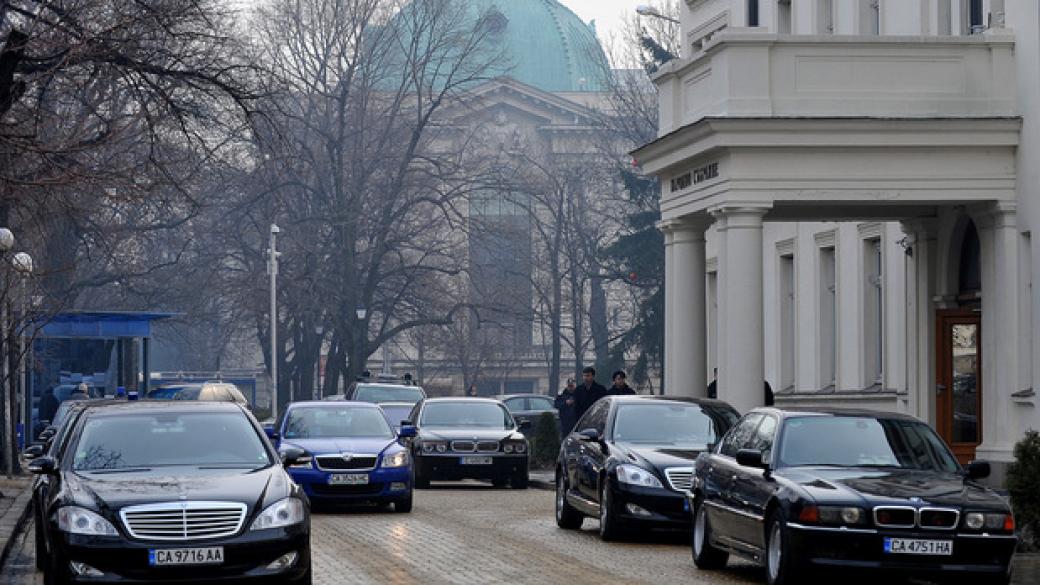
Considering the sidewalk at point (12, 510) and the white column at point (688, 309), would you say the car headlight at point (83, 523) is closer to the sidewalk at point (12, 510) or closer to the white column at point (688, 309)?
the sidewalk at point (12, 510)

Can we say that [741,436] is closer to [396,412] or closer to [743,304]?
[743,304]

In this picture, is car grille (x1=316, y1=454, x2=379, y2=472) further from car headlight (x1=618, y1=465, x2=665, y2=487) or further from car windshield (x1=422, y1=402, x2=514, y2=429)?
car windshield (x1=422, y1=402, x2=514, y2=429)

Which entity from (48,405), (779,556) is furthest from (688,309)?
(48,405)

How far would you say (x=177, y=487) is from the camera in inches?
583

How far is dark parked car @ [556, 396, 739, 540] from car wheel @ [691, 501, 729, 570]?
189cm

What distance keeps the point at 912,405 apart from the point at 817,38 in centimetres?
694

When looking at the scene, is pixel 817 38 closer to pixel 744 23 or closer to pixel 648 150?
pixel 648 150

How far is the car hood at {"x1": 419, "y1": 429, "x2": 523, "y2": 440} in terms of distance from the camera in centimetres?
3312

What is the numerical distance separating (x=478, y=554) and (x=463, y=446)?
45.6ft

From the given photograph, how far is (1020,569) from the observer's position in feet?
54.5

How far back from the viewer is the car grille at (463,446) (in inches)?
1298

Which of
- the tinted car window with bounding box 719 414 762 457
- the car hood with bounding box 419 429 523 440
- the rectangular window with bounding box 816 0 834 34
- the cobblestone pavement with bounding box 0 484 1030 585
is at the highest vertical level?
the rectangular window with bounding box 816 0 834 34

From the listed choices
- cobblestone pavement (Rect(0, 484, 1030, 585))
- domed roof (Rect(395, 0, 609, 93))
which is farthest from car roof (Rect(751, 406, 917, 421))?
domed roof (Rect(395, 0, 609, 93))

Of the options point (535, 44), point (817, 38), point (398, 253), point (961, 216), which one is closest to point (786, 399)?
point (961, 216)
